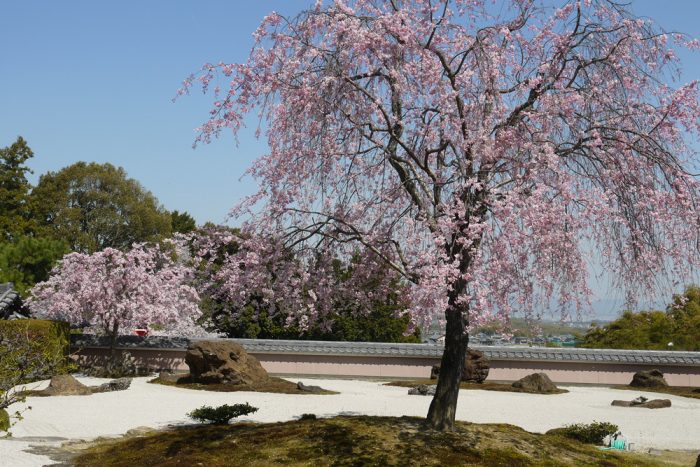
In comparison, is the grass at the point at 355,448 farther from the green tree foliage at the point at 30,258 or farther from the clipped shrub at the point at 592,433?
the green tree foliage at the point at 30,258

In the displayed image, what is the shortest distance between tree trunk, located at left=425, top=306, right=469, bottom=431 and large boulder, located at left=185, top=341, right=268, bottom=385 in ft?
40.4

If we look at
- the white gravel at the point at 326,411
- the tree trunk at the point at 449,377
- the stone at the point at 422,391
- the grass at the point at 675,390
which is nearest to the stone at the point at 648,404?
the white gravel at the point at 326,411

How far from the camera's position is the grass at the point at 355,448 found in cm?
1126

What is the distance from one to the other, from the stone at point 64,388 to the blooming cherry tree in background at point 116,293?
6.61m

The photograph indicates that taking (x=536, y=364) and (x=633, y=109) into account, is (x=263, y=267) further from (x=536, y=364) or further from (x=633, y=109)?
(x=536, y=364)

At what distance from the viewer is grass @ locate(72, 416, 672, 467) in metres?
11.3

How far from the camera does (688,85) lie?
36.6ft

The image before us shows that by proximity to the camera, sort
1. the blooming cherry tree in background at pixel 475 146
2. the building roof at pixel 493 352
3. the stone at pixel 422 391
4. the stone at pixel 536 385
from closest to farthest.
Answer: the blooming cherry tree in background at pixel 475 146 < the stone at pixel 422 391 < the stone at pixel 536 385 < the building roof at pixel 493 352

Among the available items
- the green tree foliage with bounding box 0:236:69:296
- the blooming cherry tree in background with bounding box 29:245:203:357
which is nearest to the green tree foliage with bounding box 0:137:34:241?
the green tree foliage with bounding box 0:236:69:296

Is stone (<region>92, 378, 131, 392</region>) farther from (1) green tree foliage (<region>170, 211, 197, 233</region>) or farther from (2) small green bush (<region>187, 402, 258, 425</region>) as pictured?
(1) green tree foliage (<region>170, 211, 197, 233</region>)

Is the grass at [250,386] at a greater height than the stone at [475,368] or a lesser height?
lesser

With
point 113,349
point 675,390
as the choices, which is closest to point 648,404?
point 675,390

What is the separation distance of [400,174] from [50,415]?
1044 centimetres

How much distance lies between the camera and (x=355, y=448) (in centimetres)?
1165
